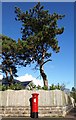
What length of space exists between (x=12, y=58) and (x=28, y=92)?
51.4 ft

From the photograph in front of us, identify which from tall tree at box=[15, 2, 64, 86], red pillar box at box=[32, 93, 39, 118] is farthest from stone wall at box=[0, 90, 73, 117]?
tall tree at box=[15, 2, 64, 86]

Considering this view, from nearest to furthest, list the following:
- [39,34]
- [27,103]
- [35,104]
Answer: [35,104], [27,103], [39,34]

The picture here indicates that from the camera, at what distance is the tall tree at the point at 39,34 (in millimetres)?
26266

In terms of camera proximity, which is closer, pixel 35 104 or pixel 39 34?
pixel 35 104

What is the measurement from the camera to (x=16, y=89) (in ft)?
61.2

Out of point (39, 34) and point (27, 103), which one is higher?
point (39, 34)

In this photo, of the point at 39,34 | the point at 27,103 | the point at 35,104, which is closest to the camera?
the point at 35,104

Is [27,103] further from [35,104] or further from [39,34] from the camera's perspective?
[39,34]

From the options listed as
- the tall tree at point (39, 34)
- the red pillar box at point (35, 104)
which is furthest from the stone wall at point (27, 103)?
the tall tree at point (39, 34)

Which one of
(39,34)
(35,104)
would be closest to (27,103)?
(35,104)

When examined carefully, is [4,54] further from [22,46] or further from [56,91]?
[56,91]

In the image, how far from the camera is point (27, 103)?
16.6 meters

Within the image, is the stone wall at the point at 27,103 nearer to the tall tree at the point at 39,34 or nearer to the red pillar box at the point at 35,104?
the red pillar box at the point at 35,104

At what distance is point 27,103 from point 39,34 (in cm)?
1060
